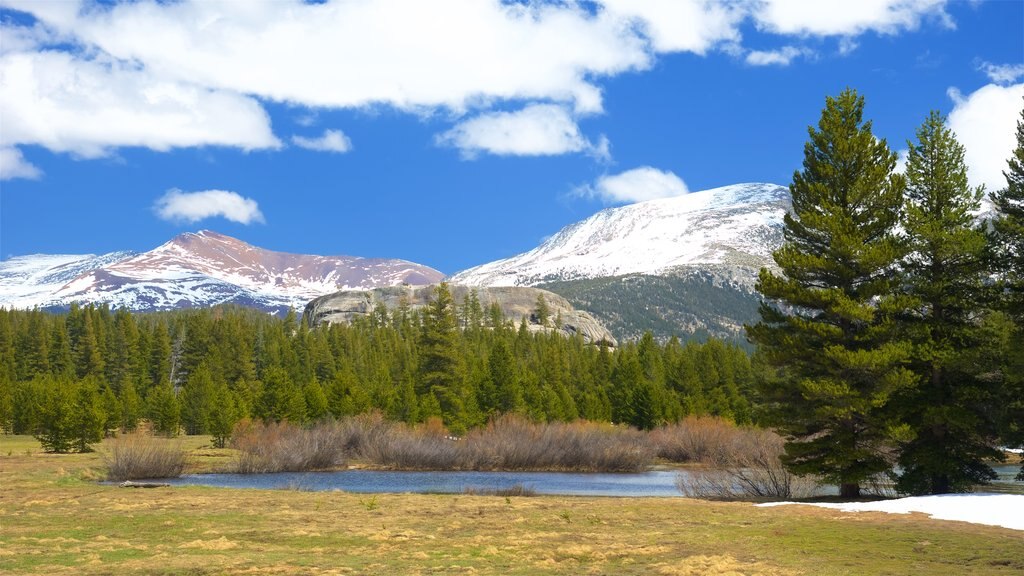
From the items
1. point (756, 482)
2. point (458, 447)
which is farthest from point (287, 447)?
point (756, 482)

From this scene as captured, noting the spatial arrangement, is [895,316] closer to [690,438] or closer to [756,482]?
[756,482]

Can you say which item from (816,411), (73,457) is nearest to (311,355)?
(73,457)

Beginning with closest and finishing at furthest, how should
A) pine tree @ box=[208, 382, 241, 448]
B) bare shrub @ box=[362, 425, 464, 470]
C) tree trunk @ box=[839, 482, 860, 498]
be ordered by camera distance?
tree trunk @ box=[839, 482, 860, 498] → bare shrub @ box=[362, 425, 464, 470] → pine tree @ box=[208, 382, 241, 448]

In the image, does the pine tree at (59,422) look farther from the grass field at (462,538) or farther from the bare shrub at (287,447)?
the grass field at (462,538)

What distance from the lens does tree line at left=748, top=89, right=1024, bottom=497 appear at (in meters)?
33.7

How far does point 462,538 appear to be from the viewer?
866 inches

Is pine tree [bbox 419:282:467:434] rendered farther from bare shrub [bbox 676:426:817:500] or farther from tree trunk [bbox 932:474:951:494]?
tree trunk [bbox 932:474:951:494]

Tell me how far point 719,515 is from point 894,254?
46.4 ft

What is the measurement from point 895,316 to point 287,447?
42.5 m

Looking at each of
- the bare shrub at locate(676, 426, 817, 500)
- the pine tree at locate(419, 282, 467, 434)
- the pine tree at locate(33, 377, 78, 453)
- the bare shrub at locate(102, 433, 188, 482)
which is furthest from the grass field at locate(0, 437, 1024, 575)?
the pine tree at locate(419, 282, 467, 434)

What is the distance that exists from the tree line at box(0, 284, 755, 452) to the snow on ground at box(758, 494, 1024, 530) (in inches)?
2284

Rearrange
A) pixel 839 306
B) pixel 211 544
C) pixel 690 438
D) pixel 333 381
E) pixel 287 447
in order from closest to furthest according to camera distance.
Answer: pixel 211 544, pixel 839 306, pixel 287 447, pixel 690 438, pixel 333 381

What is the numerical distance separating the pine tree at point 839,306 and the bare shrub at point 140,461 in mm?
34179

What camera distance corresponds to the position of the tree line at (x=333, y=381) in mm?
84562
